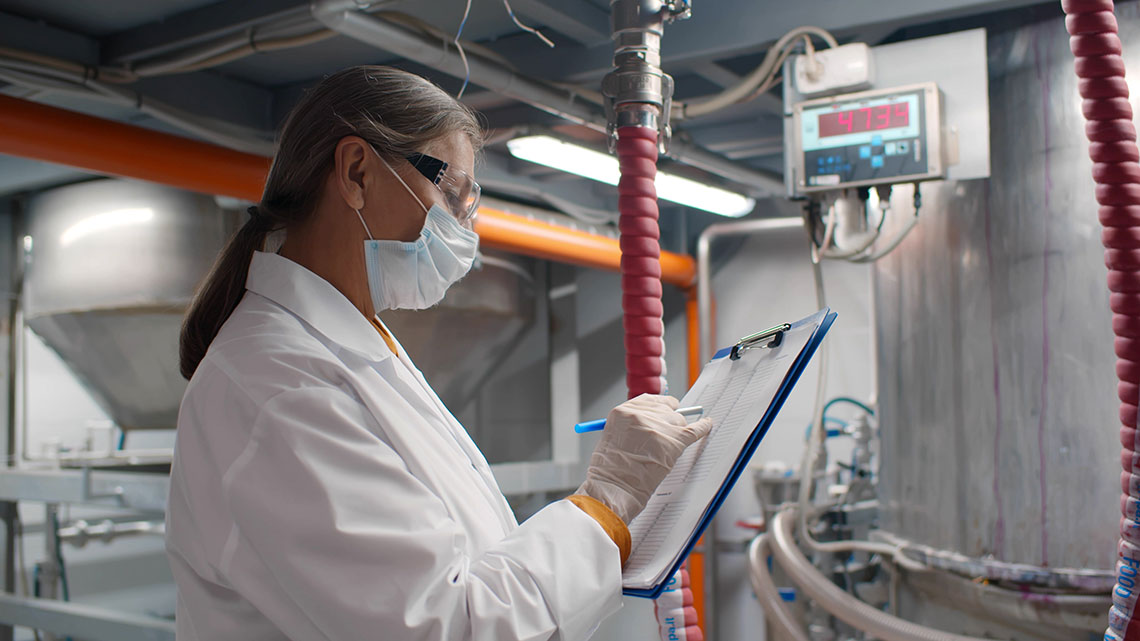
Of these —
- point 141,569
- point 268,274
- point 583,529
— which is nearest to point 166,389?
point 141,569

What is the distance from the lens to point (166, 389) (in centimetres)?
318

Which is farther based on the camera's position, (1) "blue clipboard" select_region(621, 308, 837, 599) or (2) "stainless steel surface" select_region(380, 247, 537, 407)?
(2) "stainless steel surface" select_region(380, 247, 537, 407)

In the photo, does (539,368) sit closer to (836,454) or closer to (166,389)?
(836,454)

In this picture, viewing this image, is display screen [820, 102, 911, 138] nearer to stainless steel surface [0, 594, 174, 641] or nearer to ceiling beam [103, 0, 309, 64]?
ceiling beam [103, 0, 309, 64]

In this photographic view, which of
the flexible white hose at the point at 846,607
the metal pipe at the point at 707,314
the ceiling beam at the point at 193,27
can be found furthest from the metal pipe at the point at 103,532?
the metal pipe at the point at 707,314

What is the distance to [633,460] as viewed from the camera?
896mm

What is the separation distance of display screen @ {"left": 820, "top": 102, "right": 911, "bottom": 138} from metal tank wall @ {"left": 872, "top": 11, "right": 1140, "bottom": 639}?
0.71ft

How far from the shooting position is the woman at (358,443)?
718 mm

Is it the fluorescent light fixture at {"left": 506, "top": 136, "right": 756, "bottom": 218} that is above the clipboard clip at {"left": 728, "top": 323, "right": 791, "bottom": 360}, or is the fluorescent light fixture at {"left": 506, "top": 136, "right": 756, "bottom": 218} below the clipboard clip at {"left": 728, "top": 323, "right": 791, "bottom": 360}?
above

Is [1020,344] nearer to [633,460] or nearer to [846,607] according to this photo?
[846,607]

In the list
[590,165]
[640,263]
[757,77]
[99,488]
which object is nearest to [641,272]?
[640,263]

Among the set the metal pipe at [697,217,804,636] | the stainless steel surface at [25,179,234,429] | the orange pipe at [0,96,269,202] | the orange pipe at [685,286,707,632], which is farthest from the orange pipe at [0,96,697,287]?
the orange pipe at [685,286,707,632]

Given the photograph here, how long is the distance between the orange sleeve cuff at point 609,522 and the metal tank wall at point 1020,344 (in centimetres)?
125

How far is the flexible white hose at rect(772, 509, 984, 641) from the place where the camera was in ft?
6.02
